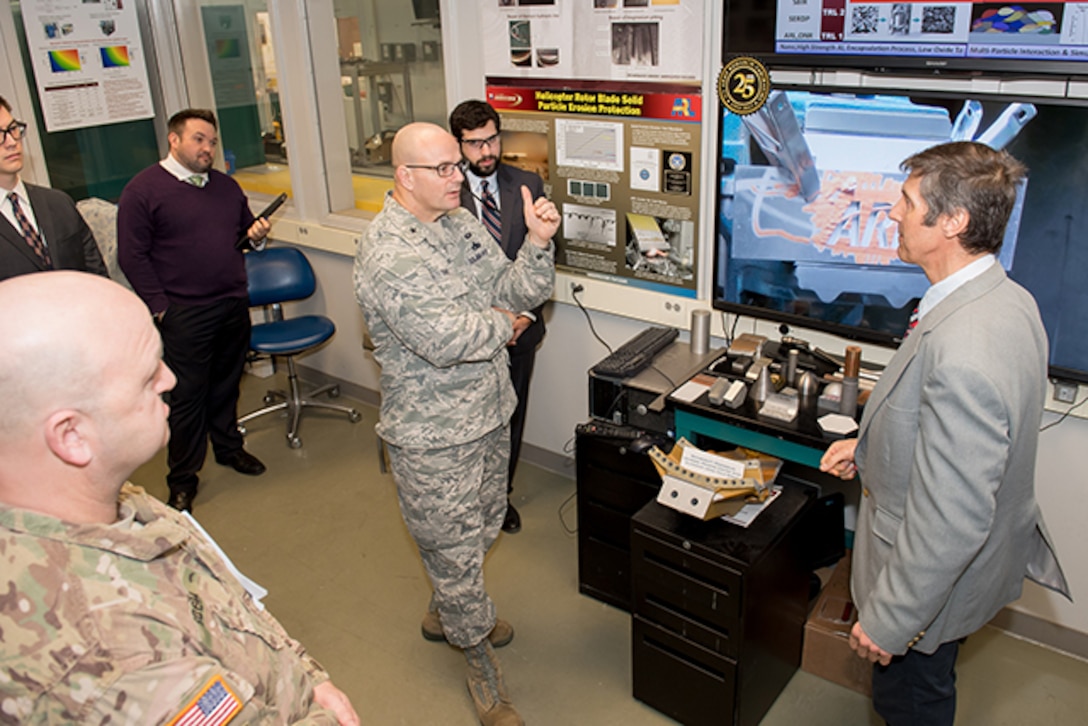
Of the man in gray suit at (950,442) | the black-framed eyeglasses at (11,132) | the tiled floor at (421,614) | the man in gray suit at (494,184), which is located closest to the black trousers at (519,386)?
the man in gray suit at (494,184)

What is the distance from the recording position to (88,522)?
1110mm

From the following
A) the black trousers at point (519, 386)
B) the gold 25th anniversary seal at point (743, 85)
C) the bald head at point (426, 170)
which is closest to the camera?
the bald head at point (426, 170)

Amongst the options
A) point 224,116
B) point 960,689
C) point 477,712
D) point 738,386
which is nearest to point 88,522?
point 477,712

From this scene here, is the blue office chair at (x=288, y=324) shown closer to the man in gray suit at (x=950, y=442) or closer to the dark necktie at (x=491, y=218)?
the dark necktie at (x=491, y=218)

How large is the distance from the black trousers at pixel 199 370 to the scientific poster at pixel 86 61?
5.78 ft

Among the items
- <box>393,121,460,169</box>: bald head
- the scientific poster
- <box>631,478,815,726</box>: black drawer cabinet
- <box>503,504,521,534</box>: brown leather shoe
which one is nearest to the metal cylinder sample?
<box>631,478,815,726</box>: black drawer cabinet

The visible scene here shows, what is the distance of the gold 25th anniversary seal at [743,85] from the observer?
268 centimetres

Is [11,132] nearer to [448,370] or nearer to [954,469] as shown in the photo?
[448,370]

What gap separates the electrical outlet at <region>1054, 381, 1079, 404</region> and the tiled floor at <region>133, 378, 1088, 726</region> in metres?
0.86

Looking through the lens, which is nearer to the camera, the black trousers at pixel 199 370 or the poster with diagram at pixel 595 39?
the poster with diagram at pixel 595 39

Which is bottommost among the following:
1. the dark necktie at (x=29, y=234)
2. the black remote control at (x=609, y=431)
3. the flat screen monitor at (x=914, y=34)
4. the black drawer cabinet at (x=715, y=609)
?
the black drawer cabinet at (x=715, y=609)

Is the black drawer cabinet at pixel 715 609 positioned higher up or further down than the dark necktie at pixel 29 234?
further down

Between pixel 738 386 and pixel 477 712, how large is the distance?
4.23 feet

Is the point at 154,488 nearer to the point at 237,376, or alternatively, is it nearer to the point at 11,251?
the point at 237,376
